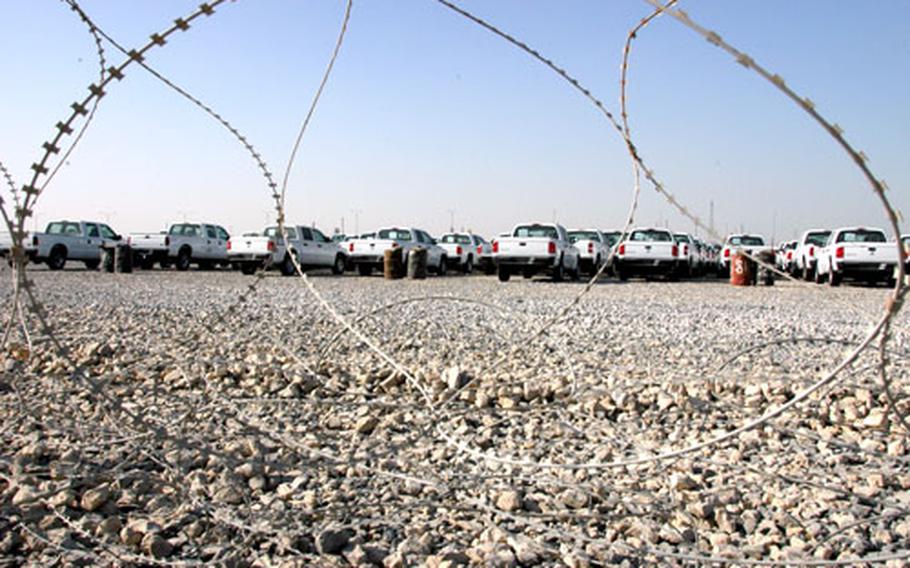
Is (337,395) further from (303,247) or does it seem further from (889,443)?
(303,247)

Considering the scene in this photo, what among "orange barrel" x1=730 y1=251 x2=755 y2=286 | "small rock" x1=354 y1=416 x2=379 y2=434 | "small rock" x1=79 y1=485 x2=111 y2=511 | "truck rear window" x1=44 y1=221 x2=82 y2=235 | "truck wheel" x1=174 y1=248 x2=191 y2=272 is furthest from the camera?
"truck wheel" x1=174 y1=248 x2=191 y2=272

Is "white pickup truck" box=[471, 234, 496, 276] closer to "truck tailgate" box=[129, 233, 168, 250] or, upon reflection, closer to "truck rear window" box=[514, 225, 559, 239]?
"truck rear window" box=[514, 225, 559, 239]

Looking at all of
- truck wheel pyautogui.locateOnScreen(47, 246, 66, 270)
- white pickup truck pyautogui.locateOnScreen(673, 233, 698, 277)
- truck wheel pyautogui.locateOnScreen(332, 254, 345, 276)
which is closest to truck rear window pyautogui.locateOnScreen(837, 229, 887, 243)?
white pickup truck pyautogui.locateOnScreen(673, 233, 698, 277)

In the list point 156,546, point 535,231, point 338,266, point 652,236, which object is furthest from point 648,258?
point 156,546

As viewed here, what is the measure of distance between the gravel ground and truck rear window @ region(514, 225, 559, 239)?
42.1 ft

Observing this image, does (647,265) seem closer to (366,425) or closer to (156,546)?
(366,425)

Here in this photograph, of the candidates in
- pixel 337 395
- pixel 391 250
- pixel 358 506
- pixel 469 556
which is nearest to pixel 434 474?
pixel 358 506

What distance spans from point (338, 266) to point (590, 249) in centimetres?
793

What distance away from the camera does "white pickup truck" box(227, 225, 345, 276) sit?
23078mm

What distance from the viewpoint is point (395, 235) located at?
25609 mm

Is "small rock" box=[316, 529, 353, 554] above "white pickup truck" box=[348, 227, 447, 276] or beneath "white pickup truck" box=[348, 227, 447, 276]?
beneath

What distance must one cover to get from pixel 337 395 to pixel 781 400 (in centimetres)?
316

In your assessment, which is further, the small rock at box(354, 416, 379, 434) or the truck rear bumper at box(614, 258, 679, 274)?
the truck rear bumper at box(614, 258, 679, 274)

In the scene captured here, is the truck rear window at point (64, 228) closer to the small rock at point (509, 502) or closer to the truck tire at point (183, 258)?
the truck tire at point (183, 258)
